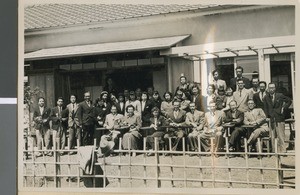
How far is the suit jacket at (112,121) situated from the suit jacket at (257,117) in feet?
1.64

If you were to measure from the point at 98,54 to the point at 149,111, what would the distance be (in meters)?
0.30

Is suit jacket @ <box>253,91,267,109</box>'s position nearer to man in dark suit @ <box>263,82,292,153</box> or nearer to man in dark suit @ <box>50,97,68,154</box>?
man in dark suit @ <box>263,82,292,153</box>

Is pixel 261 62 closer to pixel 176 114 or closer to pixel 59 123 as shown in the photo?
pixel 176 114

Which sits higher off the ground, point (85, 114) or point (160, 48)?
point (160, 48)

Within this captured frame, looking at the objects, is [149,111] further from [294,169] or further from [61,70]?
[294,169]

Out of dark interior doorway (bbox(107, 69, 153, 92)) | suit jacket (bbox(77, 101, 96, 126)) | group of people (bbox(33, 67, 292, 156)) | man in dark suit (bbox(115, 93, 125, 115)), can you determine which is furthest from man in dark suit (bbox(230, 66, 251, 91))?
suit jacket (bbox(77, 101, 96, 126))

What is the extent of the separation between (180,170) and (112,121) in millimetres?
330

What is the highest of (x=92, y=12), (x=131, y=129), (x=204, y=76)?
(x=92, y=12)

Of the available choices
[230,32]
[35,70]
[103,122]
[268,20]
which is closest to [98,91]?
[103,122]

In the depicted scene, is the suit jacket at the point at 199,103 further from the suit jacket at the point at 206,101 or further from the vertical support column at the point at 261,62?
the vertical support column at the point at 261,62

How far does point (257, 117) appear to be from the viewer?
5.28 ft

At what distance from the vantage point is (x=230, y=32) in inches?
63.1

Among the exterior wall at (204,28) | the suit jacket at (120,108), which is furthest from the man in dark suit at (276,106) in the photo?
the suit jacket at (120,108)

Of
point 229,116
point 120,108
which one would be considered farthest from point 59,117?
point 229,116
